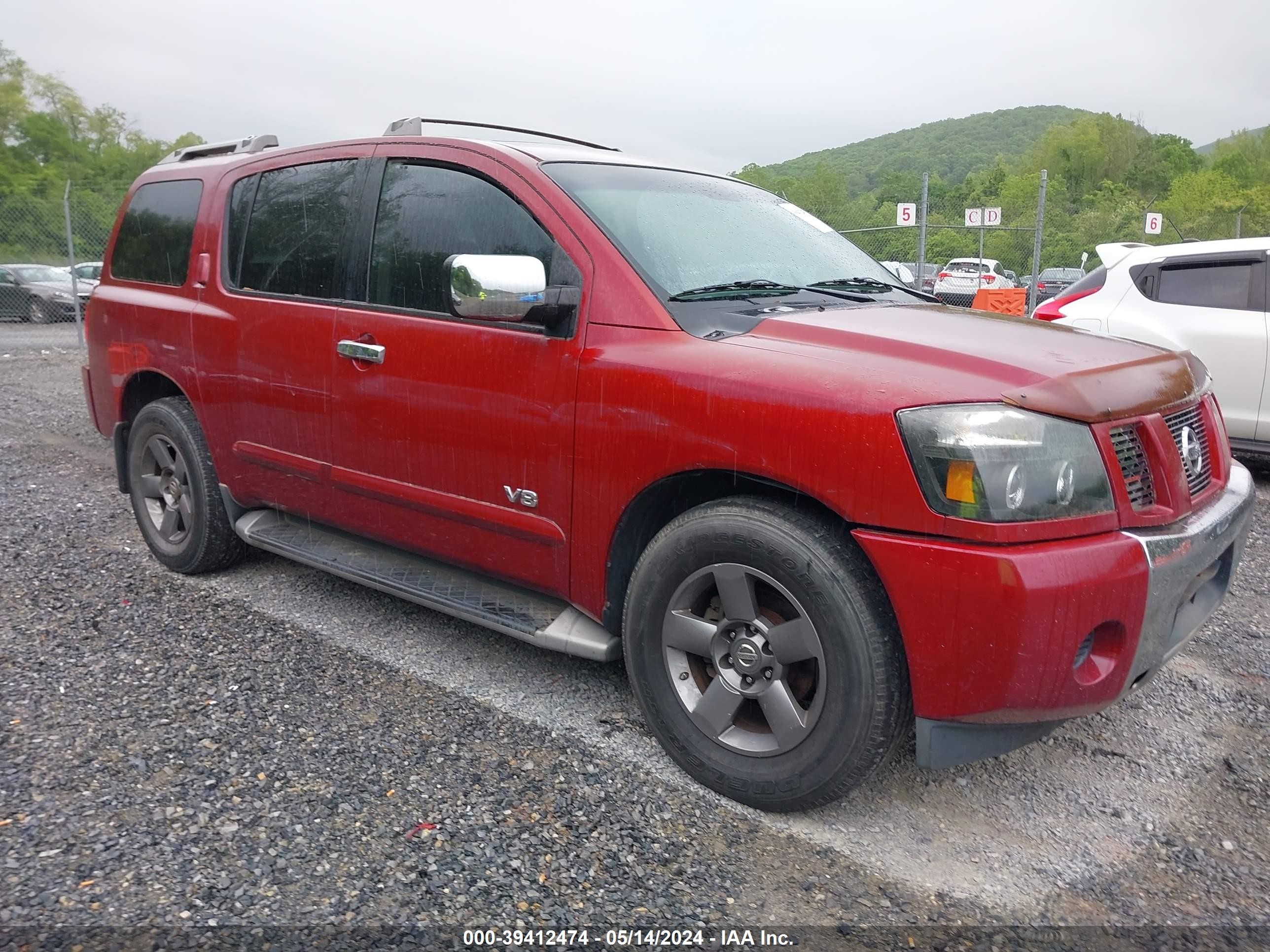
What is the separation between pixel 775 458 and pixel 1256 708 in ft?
6.72

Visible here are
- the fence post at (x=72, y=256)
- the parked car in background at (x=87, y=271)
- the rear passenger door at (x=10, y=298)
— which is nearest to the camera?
the fence post at (x=72, y=256)

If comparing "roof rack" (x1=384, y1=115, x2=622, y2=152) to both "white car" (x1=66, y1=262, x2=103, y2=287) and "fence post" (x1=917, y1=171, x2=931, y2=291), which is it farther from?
"white car" (x1=66, y1=262, x2=103, y2=287)

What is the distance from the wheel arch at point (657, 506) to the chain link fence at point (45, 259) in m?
16.3

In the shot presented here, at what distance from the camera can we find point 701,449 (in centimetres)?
243

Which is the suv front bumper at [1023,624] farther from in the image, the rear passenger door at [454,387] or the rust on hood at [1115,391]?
the rear passenger door at [454,387]

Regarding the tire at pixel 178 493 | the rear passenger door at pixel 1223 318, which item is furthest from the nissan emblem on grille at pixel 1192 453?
the rear passenger door at pixel 1223 318

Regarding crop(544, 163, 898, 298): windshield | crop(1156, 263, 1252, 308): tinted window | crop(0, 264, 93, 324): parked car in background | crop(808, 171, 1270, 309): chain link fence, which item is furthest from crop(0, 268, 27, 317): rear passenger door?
crop(1156, 263, 1252, 308): tinted window

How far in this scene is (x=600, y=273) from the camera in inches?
108

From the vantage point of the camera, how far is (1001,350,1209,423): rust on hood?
2.14m

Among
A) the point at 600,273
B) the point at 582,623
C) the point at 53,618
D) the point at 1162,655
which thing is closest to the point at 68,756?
the point at 53,618

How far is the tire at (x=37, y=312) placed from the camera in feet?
59.2

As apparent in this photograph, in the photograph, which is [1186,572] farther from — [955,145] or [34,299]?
[955,145]

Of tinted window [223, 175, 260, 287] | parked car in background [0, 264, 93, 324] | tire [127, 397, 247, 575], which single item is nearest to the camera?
tinted window [223, 175, 260, 287]

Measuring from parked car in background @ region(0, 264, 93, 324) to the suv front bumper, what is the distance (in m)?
19.6
